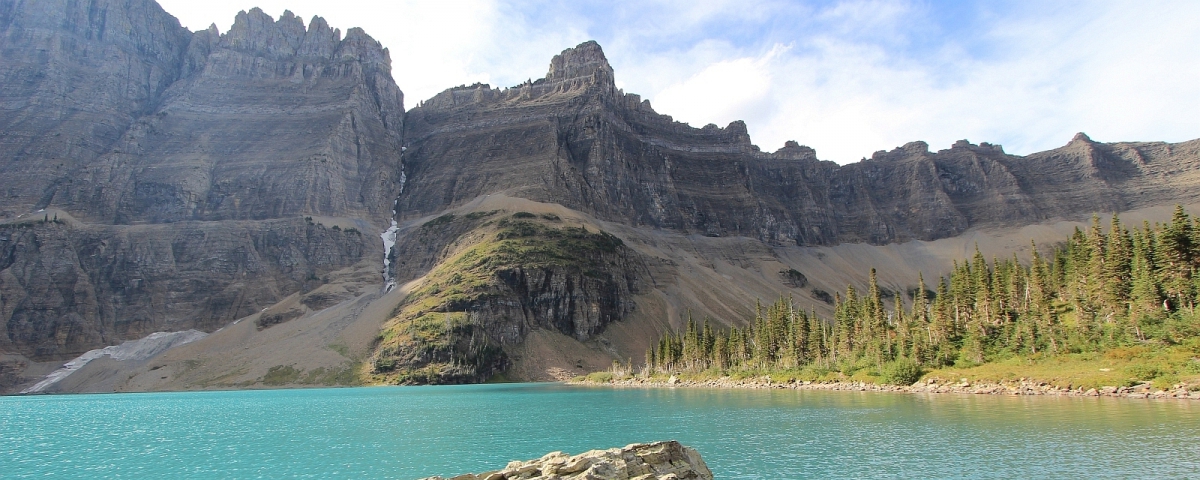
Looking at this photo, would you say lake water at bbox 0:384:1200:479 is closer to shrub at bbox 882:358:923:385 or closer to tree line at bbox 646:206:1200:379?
shrub at bbox 882:358:923:385

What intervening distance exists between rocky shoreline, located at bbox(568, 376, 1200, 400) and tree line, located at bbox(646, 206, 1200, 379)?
535 cm

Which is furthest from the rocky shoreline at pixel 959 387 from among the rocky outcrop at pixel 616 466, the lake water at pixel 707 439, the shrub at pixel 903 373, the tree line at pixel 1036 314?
the rocky outcrop at pixel 616 466

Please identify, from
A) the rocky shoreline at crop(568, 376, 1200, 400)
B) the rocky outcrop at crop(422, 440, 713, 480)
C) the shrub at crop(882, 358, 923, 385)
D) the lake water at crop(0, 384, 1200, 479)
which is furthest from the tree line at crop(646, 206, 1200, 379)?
the rocky outcrop at crop(422, 440, 713, 480)

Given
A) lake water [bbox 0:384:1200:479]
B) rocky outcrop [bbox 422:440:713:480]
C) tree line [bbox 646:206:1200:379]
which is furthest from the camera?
tree line [bbox 646:206:1200:379]

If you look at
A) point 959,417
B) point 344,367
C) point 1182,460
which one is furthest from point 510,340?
point 1182,460

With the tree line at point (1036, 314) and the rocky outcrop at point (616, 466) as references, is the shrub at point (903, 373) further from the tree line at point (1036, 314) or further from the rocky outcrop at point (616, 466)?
the rocky outcrop at point (616, 466)

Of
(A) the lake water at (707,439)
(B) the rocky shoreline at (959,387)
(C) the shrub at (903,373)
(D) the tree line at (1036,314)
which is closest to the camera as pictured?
(A) the lake water at (707,439)

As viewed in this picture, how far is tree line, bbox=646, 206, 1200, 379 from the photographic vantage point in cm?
7169

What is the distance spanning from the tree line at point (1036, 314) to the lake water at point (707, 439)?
15969 mm

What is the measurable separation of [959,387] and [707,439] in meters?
43.3

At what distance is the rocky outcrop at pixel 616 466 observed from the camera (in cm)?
2455

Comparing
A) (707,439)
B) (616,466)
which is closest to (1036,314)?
(707,439)

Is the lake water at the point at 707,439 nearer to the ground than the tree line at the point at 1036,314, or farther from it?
nearer to the ground

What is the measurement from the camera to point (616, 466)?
81.8ft
